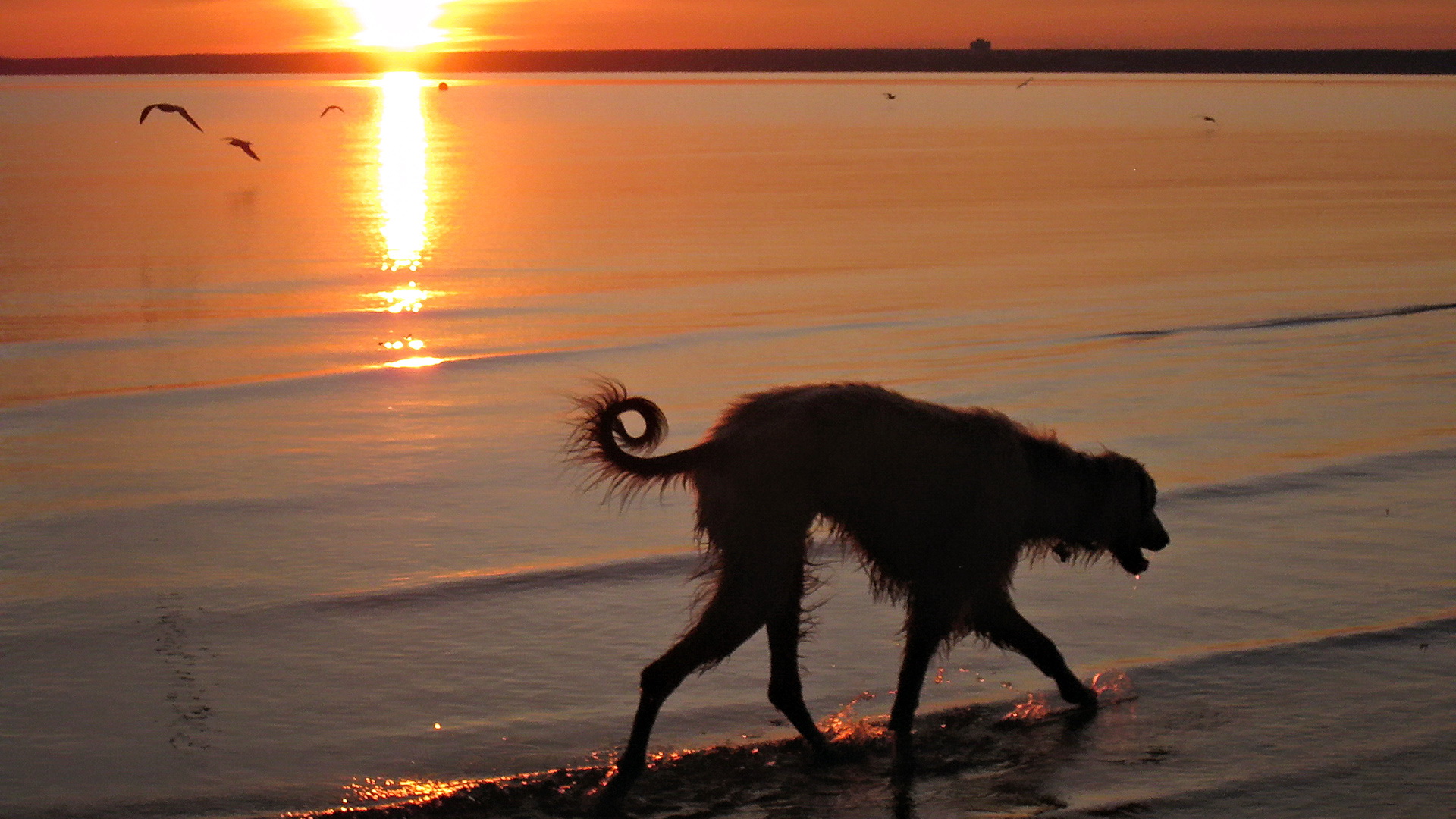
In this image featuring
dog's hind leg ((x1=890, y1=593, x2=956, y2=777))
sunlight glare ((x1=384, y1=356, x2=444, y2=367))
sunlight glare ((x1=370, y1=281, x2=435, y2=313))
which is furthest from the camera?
sunlight glare ((x1=370, y1=281, x2=435, y2=313))

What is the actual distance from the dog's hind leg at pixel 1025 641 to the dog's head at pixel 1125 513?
0.52 meters

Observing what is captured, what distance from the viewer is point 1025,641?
7.05m

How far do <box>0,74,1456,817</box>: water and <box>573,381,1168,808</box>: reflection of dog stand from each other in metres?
0.42

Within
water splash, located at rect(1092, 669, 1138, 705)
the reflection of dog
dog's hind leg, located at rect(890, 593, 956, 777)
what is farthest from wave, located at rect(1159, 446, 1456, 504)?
dog's hind leg, located at rect(890, 593, 956, 777)

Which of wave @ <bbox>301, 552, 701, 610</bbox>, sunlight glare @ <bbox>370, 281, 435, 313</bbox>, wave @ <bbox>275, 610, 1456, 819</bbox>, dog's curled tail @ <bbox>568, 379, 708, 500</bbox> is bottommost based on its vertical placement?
wave @ <bbox>275, 610, 1456, 819</bbox>

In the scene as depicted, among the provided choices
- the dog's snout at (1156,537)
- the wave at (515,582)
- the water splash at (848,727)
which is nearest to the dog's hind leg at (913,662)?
the water splash at (848,727)

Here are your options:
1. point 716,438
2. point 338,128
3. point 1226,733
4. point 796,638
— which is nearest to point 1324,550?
point 1226,733

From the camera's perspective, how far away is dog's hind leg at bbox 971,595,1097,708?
6918 mm

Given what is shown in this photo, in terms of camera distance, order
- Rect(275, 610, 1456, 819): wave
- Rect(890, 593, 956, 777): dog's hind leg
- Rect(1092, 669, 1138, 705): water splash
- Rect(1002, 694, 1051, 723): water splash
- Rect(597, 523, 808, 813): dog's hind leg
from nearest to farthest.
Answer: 1. Rect(597, 523, 808, 813): dog's hind leg
2. Rect(275, 610, 1456, 819): wave
3. Rect(890, 593, 956, 777): dog's hind leg
4. Rect(1002, 694, 1051, 723): water splash
5. Rect(1092, 669, 1138, 705): water splash

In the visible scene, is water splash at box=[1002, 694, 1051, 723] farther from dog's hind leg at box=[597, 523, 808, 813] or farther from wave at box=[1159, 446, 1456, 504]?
wave at box=[1159, 446, 1456, 504]

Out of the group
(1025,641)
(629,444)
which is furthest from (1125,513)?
(629,444)

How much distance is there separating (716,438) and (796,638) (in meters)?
1.00

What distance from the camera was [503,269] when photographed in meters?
21.3

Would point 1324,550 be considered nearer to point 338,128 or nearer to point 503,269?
point 503,269
